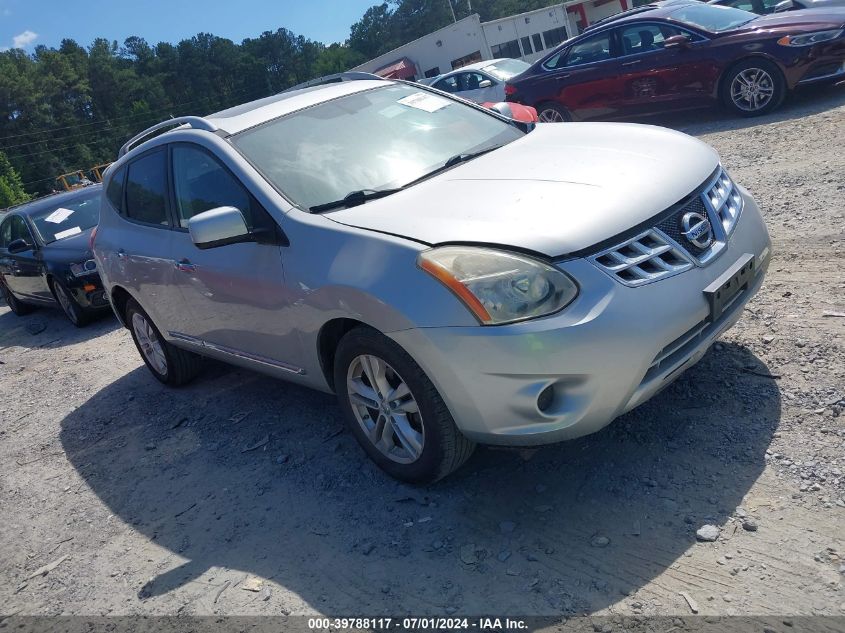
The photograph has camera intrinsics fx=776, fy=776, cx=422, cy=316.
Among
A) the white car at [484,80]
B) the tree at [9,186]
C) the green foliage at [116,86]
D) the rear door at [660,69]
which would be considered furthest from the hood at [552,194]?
the green foliage at [116,86]

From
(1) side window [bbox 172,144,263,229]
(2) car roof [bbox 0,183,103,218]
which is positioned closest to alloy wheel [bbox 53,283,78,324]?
(2) car roof [bbox 0,183,103,218]

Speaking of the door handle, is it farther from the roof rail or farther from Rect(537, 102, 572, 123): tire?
Rect(537, 102, 572, 123): tire

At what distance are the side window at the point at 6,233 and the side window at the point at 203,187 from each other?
7.61m

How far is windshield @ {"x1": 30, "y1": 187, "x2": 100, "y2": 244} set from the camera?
33.1ft

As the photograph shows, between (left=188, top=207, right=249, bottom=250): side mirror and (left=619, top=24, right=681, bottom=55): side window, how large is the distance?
8313 mm

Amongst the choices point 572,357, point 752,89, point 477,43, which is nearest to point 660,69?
point 752,89

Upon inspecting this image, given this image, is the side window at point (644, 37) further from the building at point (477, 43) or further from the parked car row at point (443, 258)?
the building at point (477, 43)

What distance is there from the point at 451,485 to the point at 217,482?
1.49 meters

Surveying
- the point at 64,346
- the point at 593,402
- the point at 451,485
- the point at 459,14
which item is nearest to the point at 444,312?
the point at 593,402

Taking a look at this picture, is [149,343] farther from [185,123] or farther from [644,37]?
[644,37]

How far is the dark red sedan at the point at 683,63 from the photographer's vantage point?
900 cm

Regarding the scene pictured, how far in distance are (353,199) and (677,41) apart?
777 cm

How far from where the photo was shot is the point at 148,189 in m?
5.23

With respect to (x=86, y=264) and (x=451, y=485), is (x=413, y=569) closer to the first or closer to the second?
(x=451, y=485)
